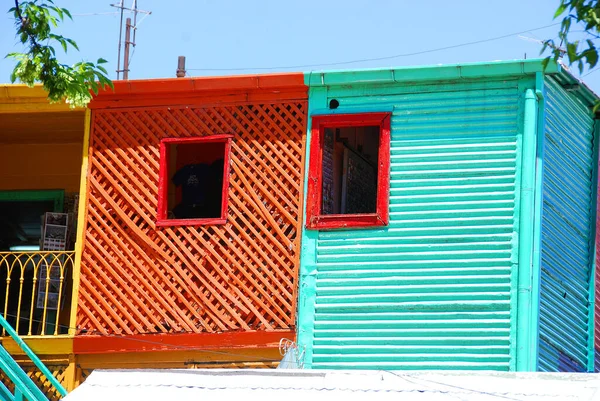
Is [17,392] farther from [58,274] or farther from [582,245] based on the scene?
[582,245]

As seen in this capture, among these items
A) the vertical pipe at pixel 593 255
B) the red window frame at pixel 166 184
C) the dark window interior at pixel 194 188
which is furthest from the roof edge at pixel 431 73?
the dark window interior at pixel 194 188

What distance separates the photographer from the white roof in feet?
35.7

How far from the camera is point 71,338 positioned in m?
16.3

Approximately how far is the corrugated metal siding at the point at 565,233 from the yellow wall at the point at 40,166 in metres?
6.54

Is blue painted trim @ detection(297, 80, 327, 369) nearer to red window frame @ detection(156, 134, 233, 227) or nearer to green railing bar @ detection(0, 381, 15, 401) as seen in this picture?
red window frame @ detection(156, 134, 233, 227)

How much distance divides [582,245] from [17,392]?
6950 millimetres

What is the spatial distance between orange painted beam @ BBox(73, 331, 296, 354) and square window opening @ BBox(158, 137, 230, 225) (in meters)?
1.41

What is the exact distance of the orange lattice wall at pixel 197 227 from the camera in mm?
15836

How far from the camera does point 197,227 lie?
16.2 m

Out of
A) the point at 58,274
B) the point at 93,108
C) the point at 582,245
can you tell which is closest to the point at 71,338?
the point at 58,274

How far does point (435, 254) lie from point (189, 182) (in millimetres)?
3510

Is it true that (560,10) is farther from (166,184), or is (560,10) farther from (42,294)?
(42,294)

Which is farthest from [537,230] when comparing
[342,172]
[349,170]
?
[349,170]

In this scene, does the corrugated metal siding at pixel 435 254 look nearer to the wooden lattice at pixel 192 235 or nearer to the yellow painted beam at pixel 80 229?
the wooden lattice at pixel 192 235
